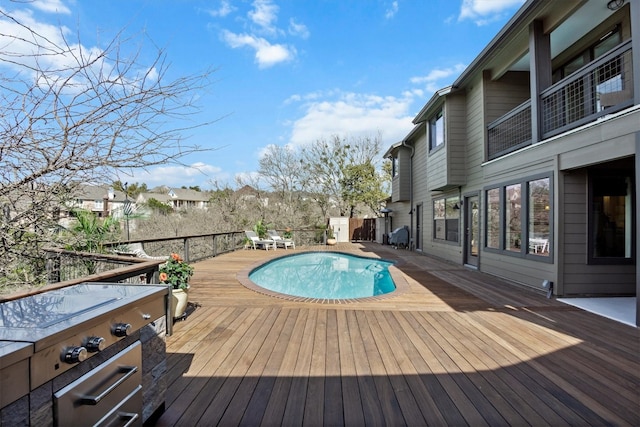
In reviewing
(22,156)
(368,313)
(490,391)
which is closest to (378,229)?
(368,313)

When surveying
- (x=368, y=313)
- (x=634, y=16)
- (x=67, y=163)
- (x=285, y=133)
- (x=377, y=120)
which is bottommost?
(x=368, y=313)

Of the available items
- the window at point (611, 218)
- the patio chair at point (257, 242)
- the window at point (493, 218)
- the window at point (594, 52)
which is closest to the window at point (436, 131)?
the window at point (493, 218)

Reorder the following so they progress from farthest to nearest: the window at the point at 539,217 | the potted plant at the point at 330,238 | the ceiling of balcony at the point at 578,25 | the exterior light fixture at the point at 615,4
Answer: the potted plant at the point at 330,238 → the window at the point at 539,217 → the ceiling of balcony at the point at 578,25 → the exterior light fixture at the point at 615,4

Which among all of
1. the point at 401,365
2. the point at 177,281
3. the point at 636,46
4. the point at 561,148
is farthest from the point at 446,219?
the point at 177,281

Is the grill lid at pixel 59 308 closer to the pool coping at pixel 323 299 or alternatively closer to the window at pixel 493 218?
the pool coping at pixel 323 299

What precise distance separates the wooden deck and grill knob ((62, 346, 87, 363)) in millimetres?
1004

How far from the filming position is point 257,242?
484 inches

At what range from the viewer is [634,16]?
3.51 meters

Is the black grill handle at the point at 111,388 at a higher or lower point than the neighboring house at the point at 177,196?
lower

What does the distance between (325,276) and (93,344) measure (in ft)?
26.4

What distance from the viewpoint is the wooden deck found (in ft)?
6.39

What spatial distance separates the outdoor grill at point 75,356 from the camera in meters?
0.98

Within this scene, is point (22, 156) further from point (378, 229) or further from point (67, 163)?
point (378, 229)

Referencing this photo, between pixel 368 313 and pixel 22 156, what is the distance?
3.72m
